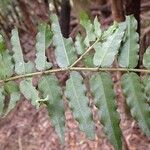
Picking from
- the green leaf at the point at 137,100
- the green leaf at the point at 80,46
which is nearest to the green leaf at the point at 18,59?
the green leaf at the point at 80,46

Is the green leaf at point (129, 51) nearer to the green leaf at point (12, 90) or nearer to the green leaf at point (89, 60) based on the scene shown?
the green leaf at point (89, 60)

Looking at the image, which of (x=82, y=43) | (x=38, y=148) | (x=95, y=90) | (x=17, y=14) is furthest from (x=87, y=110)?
(x=17, y=14)

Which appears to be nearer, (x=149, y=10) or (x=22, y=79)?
(x=22, y=79)

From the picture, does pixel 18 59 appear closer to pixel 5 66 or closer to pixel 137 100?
pixel 5 66

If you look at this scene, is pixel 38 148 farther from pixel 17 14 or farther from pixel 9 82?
pixel 9 82

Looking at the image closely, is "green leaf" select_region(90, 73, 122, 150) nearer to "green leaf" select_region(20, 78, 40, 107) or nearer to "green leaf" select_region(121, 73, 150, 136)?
"green leaf" select_region(121, 73, 150, 136)

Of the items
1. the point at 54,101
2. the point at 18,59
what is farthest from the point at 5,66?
the point at 54,101
